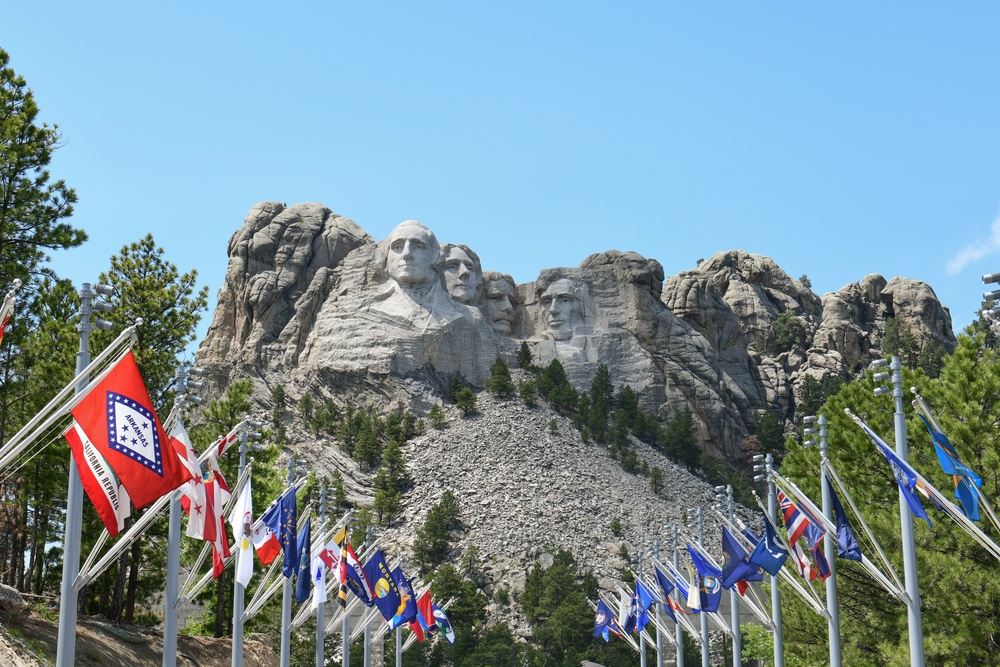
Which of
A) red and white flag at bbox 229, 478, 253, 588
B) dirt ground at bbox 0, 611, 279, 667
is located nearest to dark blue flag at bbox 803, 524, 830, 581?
red and white flag at bbox 229, 478, 253, 588

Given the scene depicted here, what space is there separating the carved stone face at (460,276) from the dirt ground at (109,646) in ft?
265

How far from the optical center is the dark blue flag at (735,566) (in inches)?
1243

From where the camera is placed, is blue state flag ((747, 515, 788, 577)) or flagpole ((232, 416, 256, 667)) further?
blue state flag ((747, 515, 788, 577))

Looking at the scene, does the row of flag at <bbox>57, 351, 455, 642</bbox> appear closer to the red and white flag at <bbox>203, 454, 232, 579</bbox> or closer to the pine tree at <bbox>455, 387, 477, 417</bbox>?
the red and white flag at <bbox>203, 454, 232, 579</bbox>

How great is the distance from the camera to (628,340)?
13288 centimetres

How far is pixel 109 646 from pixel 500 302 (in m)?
102

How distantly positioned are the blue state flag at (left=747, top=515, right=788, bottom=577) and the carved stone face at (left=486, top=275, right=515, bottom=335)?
106 metres

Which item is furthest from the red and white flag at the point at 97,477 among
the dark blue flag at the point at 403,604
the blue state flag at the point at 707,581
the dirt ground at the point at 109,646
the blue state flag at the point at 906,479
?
the dark blue flag at the point at 403,604

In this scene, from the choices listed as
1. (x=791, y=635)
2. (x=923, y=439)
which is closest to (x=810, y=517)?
(x=923, y=439)

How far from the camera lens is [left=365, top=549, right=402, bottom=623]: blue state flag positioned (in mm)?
38875

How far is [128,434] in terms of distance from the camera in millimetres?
17750

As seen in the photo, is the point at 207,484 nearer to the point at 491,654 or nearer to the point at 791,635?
the point at 791,635

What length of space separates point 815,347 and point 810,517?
12274cm

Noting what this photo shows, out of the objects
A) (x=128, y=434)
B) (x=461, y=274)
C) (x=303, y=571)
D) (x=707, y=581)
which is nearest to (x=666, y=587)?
(x=707, y=581)
